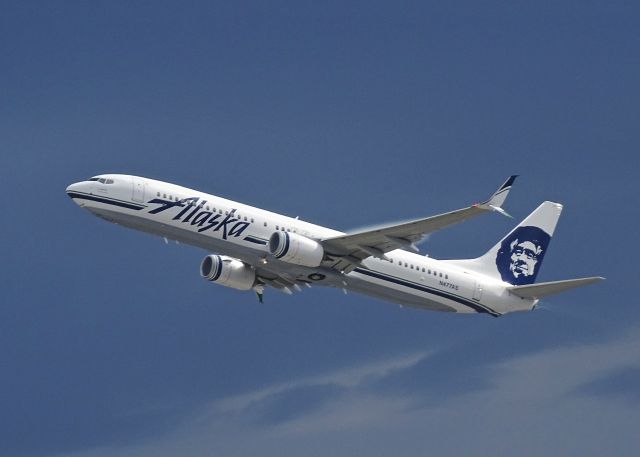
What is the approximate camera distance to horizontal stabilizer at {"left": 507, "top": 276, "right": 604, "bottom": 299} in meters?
74.7

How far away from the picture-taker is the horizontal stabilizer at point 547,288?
74.7 metres

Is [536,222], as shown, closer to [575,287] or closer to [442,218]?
[575,287]

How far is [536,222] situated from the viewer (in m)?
88.8

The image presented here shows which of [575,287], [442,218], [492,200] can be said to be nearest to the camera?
[492,200]

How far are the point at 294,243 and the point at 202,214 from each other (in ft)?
16.9

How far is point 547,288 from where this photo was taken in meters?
79.4

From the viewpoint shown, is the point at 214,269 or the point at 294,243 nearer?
the point at 294,243

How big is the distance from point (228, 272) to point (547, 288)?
18458 mm

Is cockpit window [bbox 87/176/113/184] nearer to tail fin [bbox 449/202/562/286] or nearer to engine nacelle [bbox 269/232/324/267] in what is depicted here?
engine nacelle [bbox 269/232/324/267]

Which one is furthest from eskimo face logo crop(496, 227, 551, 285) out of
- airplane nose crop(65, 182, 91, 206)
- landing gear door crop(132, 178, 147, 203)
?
airplane nose crop(65, 182, 91, 206)

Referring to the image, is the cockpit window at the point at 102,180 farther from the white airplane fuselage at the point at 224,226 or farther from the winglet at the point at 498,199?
the winglet at the point at 498,199

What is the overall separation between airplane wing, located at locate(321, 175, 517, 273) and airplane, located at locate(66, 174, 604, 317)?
5 cm

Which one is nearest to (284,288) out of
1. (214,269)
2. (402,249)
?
(214,269)

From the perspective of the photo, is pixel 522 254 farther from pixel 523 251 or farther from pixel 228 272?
pixel 228 272
